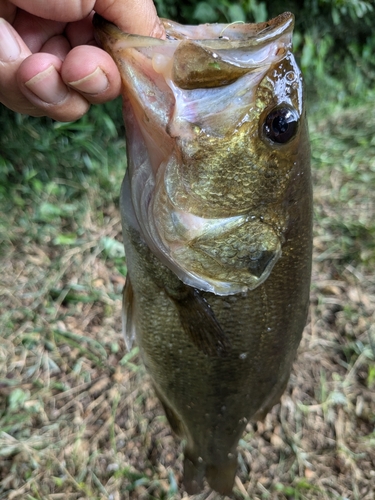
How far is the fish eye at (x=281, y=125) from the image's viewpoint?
0.86 metres

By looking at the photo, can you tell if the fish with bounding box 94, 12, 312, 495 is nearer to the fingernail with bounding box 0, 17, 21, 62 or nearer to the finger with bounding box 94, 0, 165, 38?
the finger with bounding box 94, 0, 165, 38

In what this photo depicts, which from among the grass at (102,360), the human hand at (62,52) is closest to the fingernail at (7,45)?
the human hand at (62,52)

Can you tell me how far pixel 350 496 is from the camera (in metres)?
1.89

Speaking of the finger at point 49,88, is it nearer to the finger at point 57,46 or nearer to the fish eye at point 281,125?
the finger at point 57,46

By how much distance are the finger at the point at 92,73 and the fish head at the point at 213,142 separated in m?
0.02

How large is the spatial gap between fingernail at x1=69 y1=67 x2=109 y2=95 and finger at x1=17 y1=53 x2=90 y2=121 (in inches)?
1.6

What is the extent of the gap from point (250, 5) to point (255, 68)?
253 cm

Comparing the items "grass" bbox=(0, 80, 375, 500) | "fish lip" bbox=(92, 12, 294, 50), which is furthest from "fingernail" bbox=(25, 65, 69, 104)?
"grass" bbox=(0, 80, 375, 500)

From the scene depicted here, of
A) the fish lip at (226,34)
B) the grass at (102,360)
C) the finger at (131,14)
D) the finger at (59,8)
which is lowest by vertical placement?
the grass at (102,360)

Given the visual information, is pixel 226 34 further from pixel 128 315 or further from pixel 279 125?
pixel 128 315

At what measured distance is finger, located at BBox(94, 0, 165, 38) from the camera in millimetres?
865

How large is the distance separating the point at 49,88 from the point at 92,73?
14 centimetres

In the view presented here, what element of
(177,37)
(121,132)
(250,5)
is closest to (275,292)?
(177,37)

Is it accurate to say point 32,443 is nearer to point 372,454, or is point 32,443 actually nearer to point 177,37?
point 372,454
